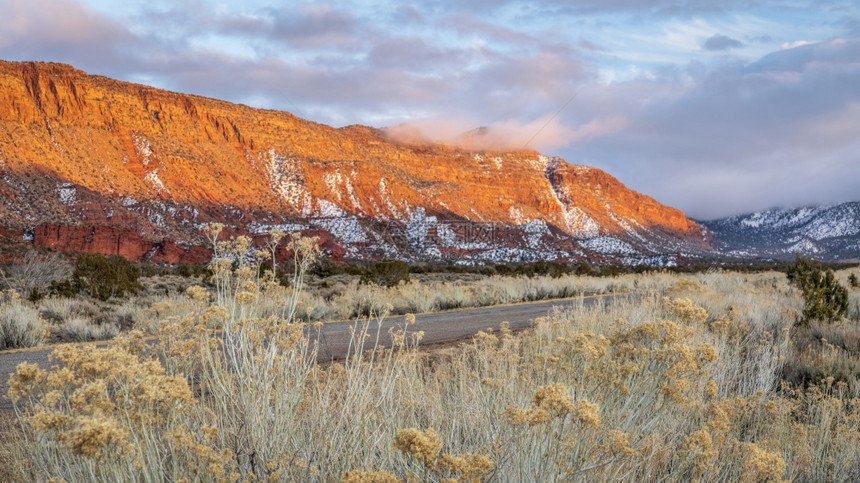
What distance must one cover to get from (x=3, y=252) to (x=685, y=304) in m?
43.9

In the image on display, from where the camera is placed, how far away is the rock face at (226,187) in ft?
189

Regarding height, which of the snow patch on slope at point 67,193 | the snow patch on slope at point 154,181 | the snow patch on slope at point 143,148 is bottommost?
the snow patch on slope at point 67,193

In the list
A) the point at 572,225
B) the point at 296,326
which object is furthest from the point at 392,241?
the point at 296,326

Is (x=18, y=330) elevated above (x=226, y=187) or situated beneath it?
situated beneath

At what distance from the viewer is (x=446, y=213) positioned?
106m

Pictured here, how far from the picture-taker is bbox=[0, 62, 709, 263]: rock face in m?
57.6

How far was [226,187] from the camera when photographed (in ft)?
265

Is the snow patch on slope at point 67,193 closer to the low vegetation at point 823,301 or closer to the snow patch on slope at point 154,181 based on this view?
the snow patch on slope at point 154,181

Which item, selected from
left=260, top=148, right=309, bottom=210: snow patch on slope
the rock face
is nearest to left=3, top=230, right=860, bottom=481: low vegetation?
the rock face

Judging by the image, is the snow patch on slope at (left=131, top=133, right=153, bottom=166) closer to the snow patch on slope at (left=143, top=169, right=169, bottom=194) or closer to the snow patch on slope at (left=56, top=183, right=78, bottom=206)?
the snow patch on slope at (left=143, top=169, right=169, bottom=194)

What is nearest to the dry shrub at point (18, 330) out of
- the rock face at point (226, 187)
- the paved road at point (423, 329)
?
the paved road at point (423, 329)

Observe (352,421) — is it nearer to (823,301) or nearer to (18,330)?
(18,330)

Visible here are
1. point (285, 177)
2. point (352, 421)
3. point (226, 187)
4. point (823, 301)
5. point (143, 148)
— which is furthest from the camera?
point (285, 177)

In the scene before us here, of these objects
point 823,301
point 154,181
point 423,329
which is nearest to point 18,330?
point 423,329
